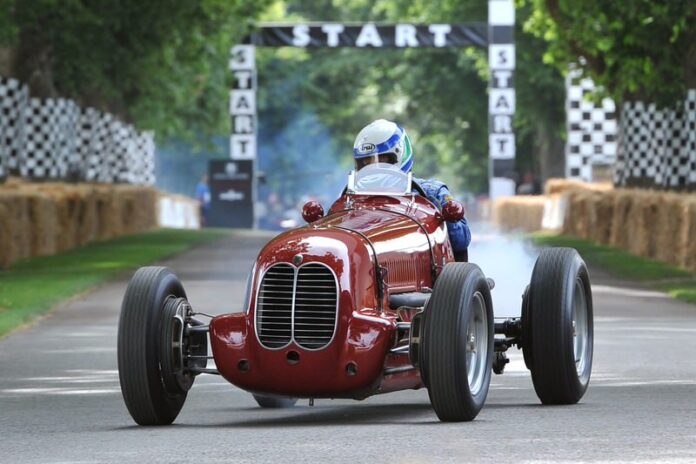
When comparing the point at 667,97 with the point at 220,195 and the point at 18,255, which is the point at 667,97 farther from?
the point at 220,195

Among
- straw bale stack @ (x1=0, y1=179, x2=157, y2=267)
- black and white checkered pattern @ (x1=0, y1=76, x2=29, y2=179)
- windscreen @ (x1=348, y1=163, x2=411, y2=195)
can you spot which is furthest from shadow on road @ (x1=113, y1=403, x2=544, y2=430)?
black and white checkered pattern @ (x1=0, y1=76, x2=29, y2=179)

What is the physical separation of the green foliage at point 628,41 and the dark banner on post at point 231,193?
17.1 m

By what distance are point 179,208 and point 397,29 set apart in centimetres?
1449

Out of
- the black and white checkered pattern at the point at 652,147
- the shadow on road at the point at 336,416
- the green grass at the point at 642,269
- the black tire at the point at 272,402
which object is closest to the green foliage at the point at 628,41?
the black and white checkered pattern at the point at 652,147

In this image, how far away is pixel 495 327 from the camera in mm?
11711

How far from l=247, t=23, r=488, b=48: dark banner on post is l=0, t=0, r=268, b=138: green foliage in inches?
123

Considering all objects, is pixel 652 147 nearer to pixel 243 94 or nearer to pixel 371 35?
pixel 371 35

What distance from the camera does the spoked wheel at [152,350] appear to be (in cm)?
1069

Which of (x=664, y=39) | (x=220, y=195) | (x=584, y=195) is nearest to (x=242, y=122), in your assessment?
(x=220, y=195)

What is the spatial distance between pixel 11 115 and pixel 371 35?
1695 centimetres

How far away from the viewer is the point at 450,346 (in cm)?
1021

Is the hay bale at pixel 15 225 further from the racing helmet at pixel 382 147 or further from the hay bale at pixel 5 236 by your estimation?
the racing helmet at pixel 382 147

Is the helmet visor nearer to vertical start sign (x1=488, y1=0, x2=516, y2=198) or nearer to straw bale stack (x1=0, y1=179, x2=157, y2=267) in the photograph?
straw bale stack (x1=0, y1=179, x2=157, y2=267)

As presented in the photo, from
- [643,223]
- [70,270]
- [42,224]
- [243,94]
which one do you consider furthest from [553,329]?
[243,94]
